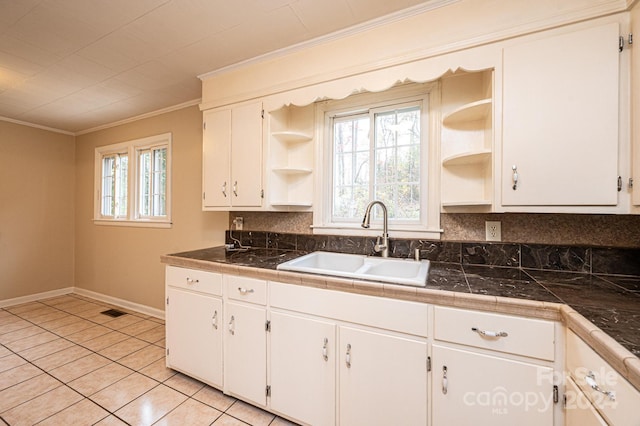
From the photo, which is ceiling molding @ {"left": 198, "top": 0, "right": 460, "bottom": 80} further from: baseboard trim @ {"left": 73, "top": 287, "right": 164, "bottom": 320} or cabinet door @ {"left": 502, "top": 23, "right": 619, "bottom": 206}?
baseboard trim @ {"left": 73, "top": 287, "right": 164, "bottom": 320}

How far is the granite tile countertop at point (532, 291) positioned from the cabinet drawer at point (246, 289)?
0.06 meters

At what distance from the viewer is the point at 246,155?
2074 mm

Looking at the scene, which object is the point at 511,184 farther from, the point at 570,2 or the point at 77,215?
the point at 77,215

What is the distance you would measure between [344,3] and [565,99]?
1223 millimetres

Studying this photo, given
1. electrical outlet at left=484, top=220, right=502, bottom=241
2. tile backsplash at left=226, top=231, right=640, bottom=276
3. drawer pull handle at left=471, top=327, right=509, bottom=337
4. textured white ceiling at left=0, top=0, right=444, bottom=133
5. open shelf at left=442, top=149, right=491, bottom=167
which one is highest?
textured white ceiling at left=0, top=0, right=444, bottom=133

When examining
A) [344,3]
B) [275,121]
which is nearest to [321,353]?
[275,121]

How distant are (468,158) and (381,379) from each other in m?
1.31

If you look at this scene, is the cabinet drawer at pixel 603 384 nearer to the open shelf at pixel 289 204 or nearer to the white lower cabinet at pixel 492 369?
the white lower cabinet at pixel 492 369

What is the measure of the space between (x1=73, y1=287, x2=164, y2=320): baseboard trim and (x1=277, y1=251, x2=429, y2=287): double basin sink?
7.46ft

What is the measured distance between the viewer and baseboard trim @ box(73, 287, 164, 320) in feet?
10.2

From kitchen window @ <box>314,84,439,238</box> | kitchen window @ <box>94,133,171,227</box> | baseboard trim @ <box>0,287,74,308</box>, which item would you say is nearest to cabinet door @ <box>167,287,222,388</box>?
kitchen window @ <box>314,84,439,238</box>

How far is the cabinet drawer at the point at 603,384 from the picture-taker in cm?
65

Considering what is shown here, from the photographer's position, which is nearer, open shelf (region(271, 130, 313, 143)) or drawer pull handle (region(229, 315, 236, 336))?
drawer pull handle (region(229, 315, 236, 336))

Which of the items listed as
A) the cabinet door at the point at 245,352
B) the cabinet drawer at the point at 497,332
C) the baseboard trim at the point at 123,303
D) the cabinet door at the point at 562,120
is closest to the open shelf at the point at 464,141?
the cabinet door at the point at 562,120
